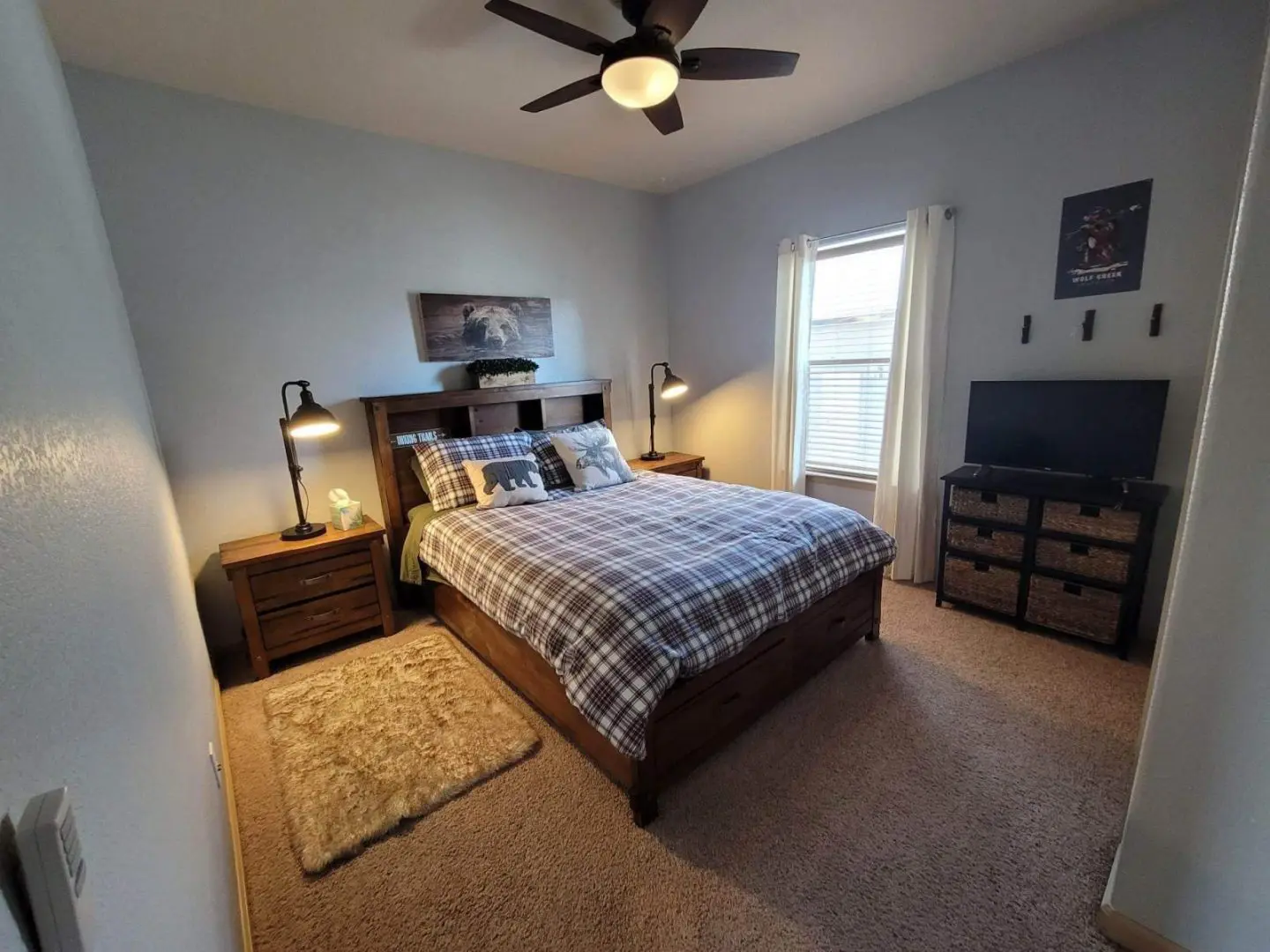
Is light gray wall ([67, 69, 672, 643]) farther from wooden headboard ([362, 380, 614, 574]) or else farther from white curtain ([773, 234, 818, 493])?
white curtain ([773, 234, 818, 493])

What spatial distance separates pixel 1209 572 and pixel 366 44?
124 inches

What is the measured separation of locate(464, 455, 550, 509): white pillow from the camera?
9.03ft

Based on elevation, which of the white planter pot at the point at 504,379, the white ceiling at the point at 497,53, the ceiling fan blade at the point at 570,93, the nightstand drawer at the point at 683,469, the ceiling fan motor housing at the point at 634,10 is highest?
the white ceiling at the point at 497,53

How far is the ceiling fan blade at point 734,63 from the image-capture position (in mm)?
1867

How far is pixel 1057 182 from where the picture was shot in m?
2.44

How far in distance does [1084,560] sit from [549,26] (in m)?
3.05

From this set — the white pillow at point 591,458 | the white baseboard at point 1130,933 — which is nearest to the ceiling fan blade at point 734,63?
the white pillow at point 591,458

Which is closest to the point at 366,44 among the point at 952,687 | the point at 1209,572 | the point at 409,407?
the point at 409,407

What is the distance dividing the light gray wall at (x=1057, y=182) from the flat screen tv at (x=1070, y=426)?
13 cm

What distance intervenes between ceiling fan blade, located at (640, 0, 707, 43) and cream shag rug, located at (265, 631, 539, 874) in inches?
101

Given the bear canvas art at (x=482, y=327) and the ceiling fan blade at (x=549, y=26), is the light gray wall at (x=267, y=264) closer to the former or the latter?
the bear canvas art at (x=482, y=327)

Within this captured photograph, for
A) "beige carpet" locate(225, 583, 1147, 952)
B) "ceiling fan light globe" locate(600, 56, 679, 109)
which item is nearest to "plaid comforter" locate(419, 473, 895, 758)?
"beige carpet" locate(225, 583, 1147, 952)

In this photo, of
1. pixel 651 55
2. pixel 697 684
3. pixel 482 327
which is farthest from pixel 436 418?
pixel 697 684

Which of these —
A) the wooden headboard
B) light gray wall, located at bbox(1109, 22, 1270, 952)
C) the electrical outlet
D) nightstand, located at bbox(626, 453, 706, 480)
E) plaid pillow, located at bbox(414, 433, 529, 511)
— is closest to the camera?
light gray wall, located at bbox(1109, 22, 1270, 952)
